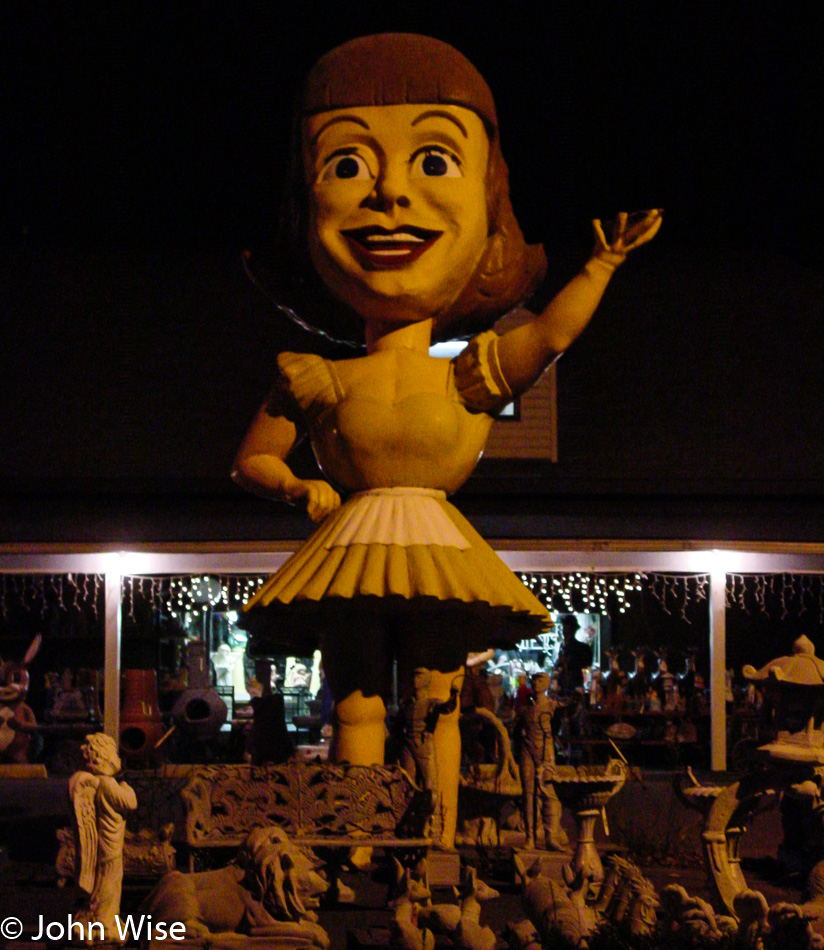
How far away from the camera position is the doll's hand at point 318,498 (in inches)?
217

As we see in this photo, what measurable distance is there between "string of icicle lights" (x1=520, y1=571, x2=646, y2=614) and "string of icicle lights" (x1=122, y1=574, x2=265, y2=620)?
9.71ft

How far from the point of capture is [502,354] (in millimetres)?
5562

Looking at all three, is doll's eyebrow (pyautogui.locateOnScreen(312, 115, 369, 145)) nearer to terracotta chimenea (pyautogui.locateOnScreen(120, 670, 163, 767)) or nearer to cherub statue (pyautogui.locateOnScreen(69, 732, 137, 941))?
cherub statue (pyautogui.locateOnScreen(69, 732, 137, 941))

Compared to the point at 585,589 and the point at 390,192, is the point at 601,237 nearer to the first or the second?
the point at 390,192

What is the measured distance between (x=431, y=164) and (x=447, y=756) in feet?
8.23

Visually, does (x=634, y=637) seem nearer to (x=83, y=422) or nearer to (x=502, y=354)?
(x=83, y=422)

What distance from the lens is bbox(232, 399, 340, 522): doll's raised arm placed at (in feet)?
18.1

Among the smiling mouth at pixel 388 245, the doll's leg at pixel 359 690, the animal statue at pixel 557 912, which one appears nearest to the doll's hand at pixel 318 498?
the doll's leg at pixel 359 690

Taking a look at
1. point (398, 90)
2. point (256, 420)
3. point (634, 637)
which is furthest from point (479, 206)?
point (634, 637)

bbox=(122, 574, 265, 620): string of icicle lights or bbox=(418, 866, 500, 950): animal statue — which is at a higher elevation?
bbox=(122, 574, 265, 620): string of icicle lights

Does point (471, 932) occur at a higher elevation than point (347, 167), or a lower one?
lower

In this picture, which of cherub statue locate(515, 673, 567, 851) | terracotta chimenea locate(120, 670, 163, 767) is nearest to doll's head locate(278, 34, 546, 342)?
cherub statue locate(515, 673, 567, 851)

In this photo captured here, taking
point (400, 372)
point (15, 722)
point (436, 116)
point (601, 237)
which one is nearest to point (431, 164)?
point (436, 116)

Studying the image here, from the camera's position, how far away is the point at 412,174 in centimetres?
546
